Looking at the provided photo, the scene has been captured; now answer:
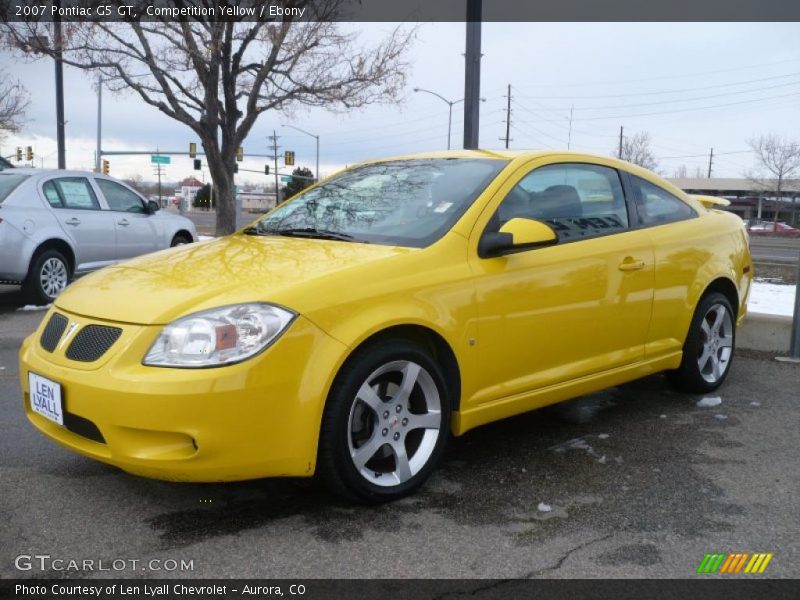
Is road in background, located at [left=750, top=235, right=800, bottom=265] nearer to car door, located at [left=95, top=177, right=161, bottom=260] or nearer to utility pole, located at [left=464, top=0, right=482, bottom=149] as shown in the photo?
utility pole, located at [left=464, top=0, right=482, bottom=149]

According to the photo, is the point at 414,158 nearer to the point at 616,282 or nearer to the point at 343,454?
the point at 616,282

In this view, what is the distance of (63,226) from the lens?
8.94 meters

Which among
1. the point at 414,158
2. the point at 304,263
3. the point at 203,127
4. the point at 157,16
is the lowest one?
the point at 304,263

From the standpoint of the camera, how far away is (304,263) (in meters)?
3.30

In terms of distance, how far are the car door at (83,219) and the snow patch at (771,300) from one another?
7.36m

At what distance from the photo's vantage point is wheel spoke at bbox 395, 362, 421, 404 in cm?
326

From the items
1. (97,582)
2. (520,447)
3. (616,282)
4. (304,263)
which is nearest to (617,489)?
(520,447)

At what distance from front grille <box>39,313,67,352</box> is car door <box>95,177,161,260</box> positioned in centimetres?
674

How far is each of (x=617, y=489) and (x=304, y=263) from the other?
173cm

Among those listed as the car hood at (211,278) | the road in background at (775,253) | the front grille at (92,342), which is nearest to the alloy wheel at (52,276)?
the car hood at (211,278)

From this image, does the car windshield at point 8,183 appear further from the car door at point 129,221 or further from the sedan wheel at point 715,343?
the sedan wheel at point 715,343

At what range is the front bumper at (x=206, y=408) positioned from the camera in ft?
9.11

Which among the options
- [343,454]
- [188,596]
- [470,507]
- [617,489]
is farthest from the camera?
[617,489]

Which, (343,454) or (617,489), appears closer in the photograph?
(343,454)
